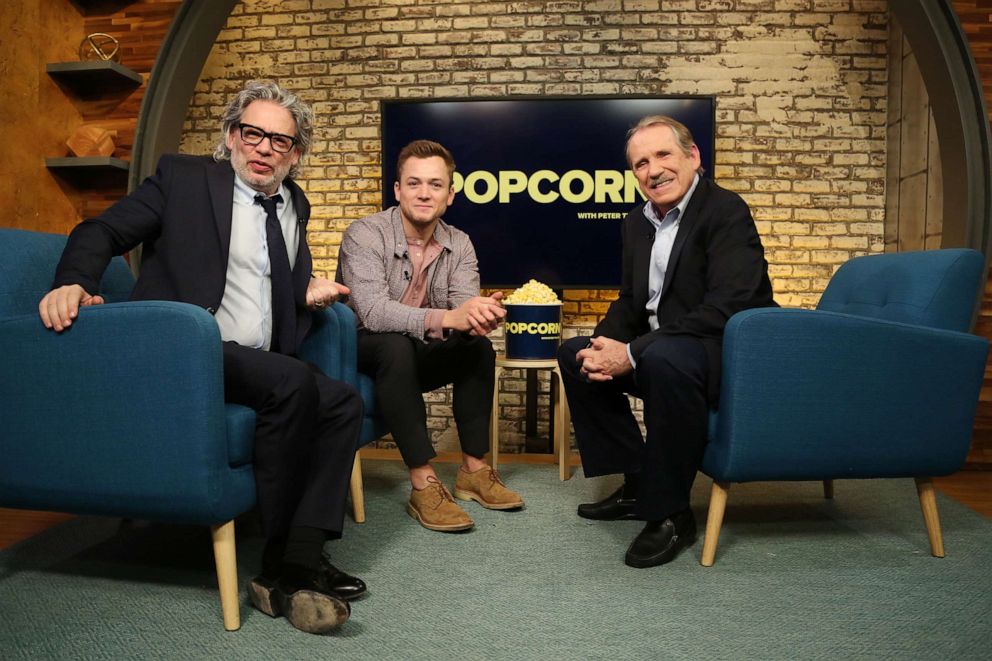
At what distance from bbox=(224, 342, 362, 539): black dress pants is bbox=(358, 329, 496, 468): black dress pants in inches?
23.8

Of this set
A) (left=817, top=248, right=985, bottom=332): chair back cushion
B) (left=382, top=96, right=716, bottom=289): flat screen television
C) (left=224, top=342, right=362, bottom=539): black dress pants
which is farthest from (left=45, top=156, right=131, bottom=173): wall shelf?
(left=817, top=248, right=985, bottom=332): chair back cushion

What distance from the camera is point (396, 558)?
2.02 meters

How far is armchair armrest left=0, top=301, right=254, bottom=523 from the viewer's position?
150 centimetres

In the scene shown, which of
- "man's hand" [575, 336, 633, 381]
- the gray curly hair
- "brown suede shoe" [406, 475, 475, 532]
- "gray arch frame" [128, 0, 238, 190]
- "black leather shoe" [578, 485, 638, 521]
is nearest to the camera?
the gray curly hair

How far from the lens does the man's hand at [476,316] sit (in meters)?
2.30

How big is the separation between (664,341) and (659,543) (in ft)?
1.71

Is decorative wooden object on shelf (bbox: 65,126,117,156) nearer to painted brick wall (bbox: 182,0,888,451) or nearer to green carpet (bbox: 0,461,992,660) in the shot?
painted brick wall (bbox: 182,0,888,451)

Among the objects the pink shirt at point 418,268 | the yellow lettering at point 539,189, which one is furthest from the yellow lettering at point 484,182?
the pink shirt at point 418,268

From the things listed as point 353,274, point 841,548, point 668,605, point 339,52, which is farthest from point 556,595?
point 339,52

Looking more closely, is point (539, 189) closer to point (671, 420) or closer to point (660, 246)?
point (660, 246)

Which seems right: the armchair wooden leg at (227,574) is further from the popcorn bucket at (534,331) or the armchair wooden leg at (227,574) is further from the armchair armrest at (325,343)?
the popcorn bucket at (534,331)

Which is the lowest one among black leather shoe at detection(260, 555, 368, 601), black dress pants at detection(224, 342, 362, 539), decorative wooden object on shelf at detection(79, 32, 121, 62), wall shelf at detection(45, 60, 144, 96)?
black leather shoe at detection(260, 555, 368, 601)

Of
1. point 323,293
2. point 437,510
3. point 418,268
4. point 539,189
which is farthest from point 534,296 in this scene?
point 323,293

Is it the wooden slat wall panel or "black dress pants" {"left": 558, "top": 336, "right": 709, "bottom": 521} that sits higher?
the wooden slat wall panel
